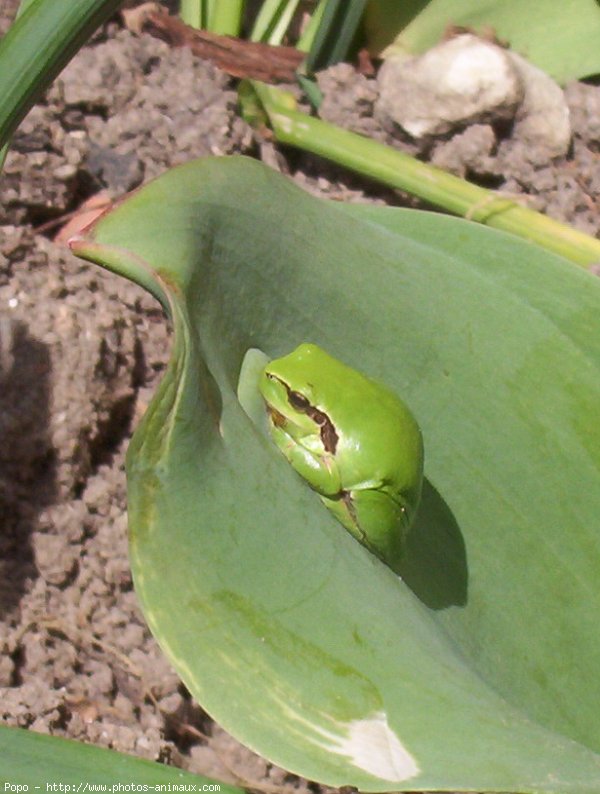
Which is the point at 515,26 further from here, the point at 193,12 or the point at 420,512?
the point at 420,512

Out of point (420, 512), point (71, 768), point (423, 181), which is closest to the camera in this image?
point (71, 768)

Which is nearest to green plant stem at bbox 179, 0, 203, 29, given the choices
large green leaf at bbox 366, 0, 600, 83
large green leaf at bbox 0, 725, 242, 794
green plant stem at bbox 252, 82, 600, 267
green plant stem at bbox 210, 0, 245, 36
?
green plant stem at bbox 210, 0, 245, 36

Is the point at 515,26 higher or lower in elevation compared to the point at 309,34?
higher

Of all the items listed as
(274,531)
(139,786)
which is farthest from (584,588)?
(139,786)

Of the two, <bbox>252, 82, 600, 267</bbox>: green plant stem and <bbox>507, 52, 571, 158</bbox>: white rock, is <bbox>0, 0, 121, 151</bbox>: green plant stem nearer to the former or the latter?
<bbox>252, 82, 600, 267</bbox>: green plant stem

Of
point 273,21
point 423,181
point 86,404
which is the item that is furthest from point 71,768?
→ point 273,21

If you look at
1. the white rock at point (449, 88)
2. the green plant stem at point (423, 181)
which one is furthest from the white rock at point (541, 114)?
the green plant stem at point (423, 181)

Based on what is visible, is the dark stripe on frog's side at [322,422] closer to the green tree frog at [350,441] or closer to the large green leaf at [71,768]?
the green tree frog at [350,441]
